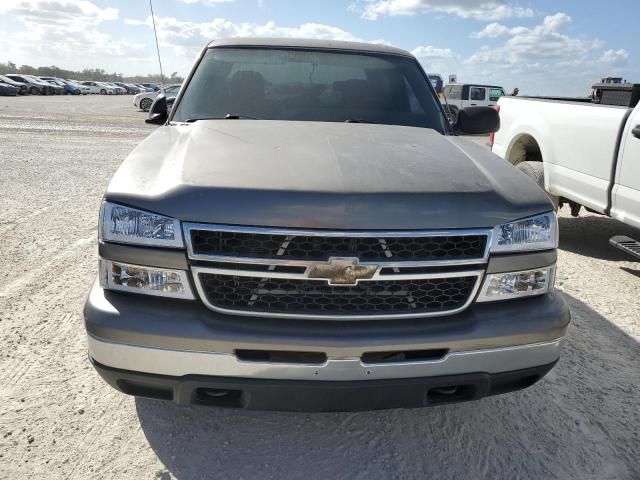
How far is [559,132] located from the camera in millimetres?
5570

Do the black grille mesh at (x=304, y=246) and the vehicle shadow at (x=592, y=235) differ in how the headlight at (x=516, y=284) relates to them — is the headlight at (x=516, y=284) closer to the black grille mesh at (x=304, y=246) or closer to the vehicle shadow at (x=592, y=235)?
the black grille mesh at (x=304, y=246)

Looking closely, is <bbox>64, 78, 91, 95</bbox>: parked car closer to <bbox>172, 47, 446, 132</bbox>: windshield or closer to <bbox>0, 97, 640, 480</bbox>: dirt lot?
<bbox>0, 97, 640, 480</bbox>: dirt lot

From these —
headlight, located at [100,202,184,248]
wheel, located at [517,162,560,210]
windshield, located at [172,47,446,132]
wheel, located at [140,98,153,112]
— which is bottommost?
wheel, located at [140,98,153,112]

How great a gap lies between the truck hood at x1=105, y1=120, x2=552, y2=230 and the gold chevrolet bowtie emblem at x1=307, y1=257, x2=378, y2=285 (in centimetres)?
14

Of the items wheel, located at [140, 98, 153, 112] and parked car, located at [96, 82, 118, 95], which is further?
parked car, located at [96, 82, 118, 95]

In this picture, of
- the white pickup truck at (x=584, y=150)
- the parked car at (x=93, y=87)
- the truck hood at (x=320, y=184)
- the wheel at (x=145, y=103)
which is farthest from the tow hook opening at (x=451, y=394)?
the parked car at (x=93, y=87)

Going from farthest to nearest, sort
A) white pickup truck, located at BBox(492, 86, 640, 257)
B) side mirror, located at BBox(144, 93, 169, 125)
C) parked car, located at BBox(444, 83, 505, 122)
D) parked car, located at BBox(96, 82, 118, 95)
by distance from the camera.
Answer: parked car, located at BBox(96, 82, 118, 95), parked car, located at BBox(444, 83, 505, 122), white pickup truck, located at BBox(492, 86, 640, 257), side mirror, located at BBox(144, 93, 169, 125)

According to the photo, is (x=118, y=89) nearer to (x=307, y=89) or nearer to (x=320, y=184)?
(x=307, y=89)

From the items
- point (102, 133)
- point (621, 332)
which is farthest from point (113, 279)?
point (102, 133)

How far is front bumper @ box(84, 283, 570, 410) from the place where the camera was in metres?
1.97

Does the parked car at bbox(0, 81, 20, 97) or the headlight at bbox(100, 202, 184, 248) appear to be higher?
the headlight at bbox(100, 202, 184, 248)

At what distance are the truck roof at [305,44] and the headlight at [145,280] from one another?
228 centimetres

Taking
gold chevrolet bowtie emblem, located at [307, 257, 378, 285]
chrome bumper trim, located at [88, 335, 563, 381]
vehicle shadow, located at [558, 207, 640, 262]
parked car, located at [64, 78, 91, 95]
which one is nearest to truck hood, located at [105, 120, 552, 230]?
gold chevrolet bowtie emblem, located at [307, 257, 378, 285]

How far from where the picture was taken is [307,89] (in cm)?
357
